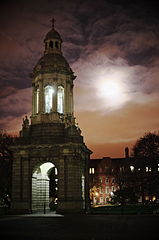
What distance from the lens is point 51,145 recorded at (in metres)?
42.4

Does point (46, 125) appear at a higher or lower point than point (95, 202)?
higher

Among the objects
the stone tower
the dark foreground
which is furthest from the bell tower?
the dark foreground

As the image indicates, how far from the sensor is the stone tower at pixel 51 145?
41875 millimetres

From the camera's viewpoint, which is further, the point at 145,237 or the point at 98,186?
the point at 98,186

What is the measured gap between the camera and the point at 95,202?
96625 millimetres

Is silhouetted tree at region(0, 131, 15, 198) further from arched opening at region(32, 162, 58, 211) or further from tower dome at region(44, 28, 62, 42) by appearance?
tower dome at region(44, 28, 62, 42)

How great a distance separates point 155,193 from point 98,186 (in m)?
43.7

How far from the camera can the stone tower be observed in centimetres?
4188

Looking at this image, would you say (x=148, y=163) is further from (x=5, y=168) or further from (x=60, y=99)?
(x=5, y=168)

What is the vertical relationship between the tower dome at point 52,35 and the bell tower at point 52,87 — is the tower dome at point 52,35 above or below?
above

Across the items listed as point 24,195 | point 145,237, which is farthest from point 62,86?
point 145,237

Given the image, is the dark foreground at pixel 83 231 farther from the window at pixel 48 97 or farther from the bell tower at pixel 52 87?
the window at pixel 48 97

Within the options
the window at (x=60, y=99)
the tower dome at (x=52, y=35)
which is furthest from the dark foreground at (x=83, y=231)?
the tower dome at (x=52, y=35)

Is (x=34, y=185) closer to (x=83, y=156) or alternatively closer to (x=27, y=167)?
(x=27, y=167)
